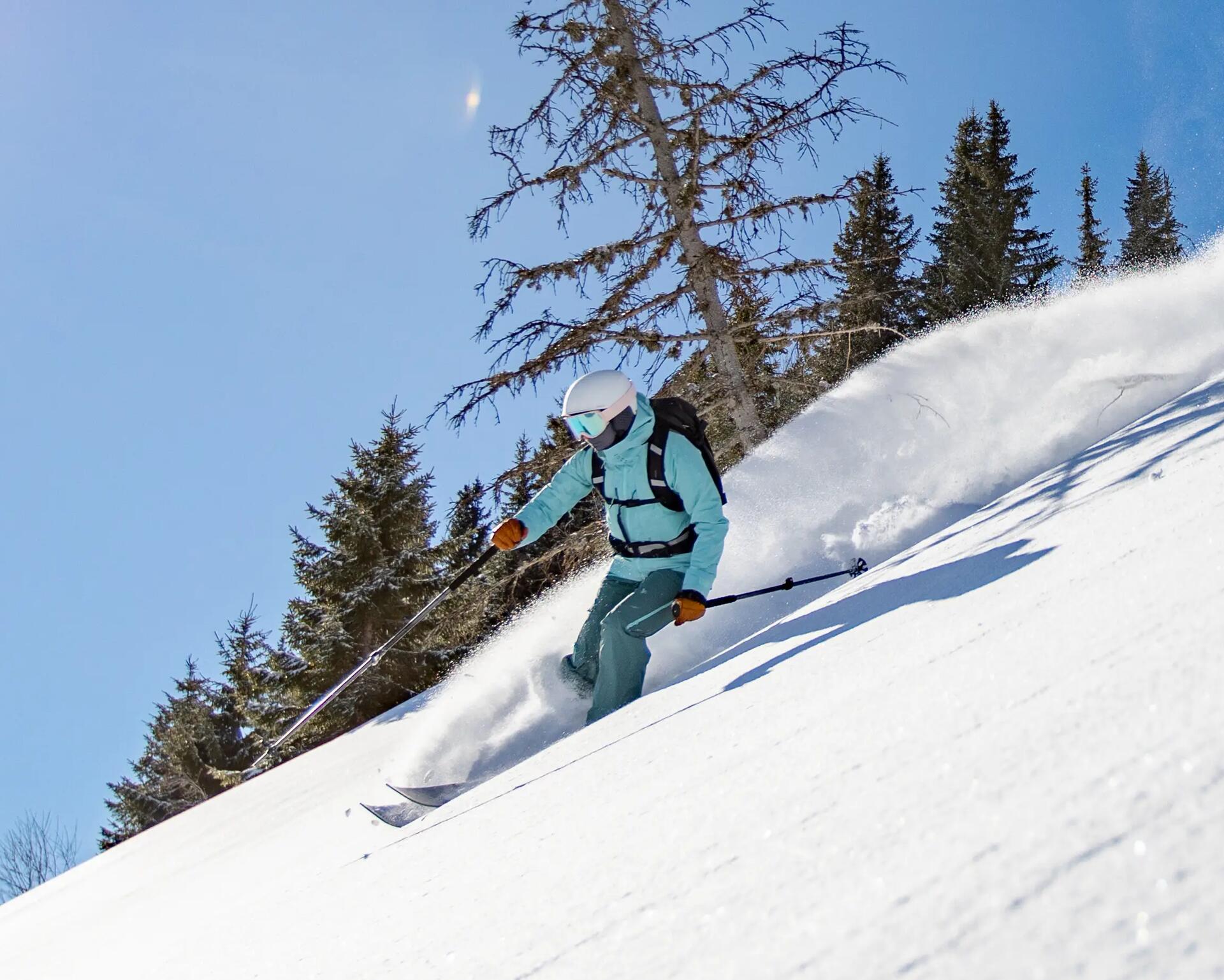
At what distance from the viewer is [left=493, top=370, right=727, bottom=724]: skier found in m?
4.57

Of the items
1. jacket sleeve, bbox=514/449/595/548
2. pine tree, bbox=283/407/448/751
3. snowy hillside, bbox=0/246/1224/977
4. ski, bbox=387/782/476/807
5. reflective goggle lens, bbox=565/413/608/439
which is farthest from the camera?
pine tree, bbox=283/407/448/751

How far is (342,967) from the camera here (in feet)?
5.04

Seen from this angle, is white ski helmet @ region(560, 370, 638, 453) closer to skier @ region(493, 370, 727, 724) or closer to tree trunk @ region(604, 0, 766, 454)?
skier @ region(493, 370, 727, 724)

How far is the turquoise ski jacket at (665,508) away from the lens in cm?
466

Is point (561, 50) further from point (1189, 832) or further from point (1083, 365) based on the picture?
point (1189, 832)

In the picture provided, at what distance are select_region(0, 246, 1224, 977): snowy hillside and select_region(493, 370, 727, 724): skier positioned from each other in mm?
431

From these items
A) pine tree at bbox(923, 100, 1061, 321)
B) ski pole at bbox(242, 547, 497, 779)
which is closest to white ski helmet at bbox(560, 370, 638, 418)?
ski pole at bbox(242, 547, 497, 779)

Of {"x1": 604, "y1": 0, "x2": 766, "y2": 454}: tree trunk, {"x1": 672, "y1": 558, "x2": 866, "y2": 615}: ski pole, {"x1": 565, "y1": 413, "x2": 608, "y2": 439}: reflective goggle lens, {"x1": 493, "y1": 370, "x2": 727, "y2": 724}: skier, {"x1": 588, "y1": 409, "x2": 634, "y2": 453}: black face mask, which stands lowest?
{"x1": 672, "y1": 558, "x2": 866, "y2": 615}: ski pole

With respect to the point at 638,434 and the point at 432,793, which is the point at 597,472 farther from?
the point at 432,793

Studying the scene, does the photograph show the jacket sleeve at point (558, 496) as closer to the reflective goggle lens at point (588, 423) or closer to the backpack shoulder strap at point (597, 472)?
the backpack shoulder strap at point (597, 472)

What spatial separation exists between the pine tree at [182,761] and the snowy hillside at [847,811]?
26.0 metres

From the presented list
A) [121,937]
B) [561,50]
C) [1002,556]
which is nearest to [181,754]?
[561,50]

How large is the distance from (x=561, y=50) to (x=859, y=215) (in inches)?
714

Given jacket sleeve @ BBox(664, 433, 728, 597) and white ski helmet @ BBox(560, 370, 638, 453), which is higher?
white ski helmet @ BBox(560, 370, 638, 453)
